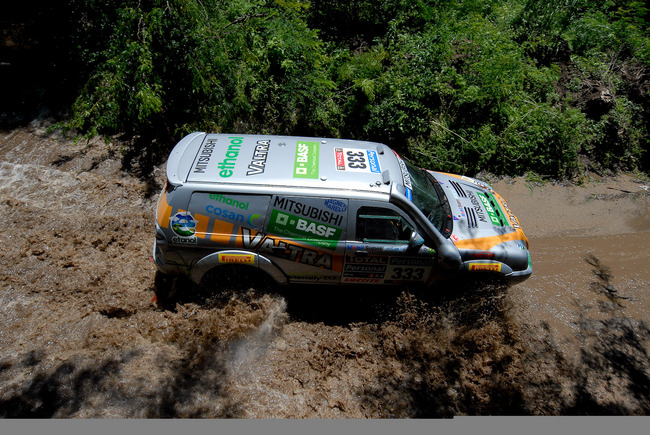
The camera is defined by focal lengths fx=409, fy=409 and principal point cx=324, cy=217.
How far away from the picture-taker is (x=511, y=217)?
5664 mm

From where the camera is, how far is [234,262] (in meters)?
4.78

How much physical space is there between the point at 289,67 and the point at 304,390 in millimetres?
5944

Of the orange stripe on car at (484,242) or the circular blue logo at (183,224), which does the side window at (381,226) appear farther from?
the circular blue logo at (183,224)

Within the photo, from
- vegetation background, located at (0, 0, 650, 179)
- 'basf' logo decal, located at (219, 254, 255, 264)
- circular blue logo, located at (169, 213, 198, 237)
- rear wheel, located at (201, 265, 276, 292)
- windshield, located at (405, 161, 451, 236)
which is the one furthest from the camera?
vegetation background, located at (0, 0, 650, 179)

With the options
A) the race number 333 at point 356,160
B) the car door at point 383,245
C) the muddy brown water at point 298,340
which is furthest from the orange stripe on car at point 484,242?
the race number 333 at point 356,160

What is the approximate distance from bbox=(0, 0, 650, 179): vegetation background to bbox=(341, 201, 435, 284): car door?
11.0ft

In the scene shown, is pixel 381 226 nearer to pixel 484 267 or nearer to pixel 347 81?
pixel 484 267

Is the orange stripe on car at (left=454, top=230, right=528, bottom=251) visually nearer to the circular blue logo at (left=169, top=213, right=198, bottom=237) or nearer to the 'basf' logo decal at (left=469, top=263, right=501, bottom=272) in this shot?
the 'basf' logo decal at (left=469, top=263, right=501, bottom=272)

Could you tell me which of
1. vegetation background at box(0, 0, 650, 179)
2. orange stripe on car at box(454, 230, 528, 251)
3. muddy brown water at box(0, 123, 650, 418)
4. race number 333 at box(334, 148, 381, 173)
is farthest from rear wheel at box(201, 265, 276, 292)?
vegetation background at box(0, 0, 650, 179)

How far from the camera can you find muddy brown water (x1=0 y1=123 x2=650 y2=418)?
4.69 m

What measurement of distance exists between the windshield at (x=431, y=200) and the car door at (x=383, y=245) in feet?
0.94

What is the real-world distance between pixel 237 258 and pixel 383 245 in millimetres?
1705

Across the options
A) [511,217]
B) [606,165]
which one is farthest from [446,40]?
[511,217]

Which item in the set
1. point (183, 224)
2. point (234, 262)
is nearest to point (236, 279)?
point (234, 262)
